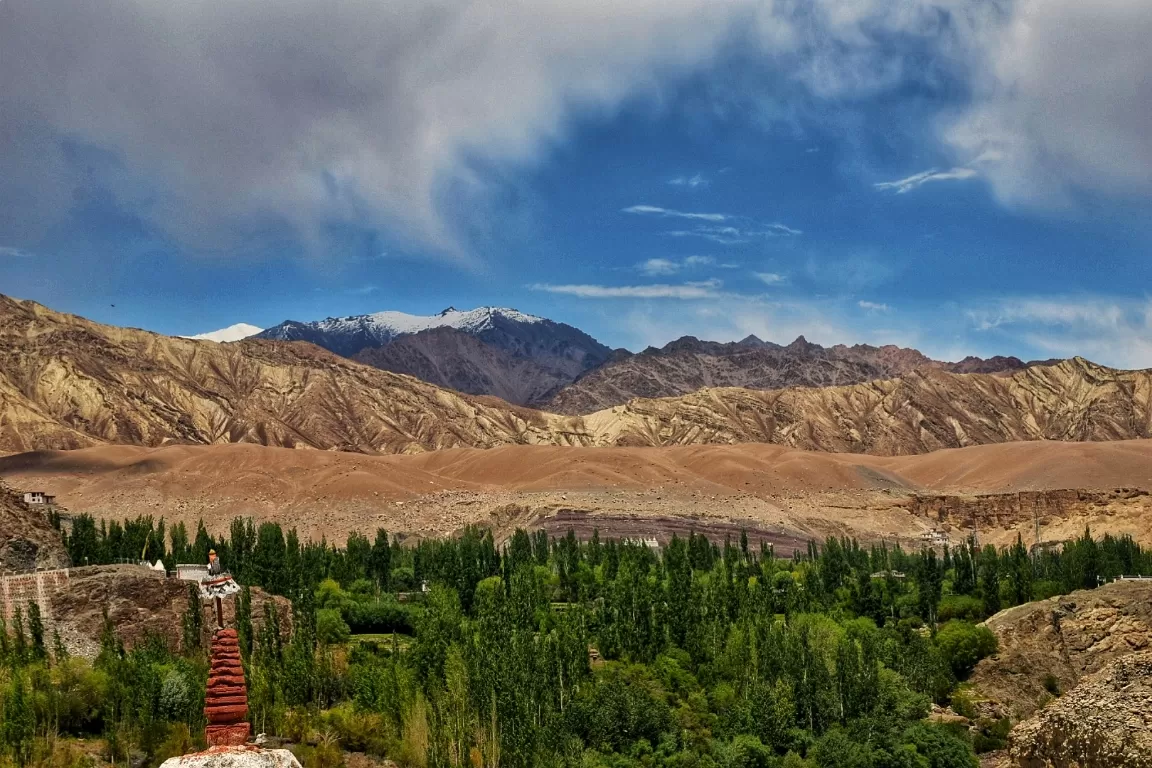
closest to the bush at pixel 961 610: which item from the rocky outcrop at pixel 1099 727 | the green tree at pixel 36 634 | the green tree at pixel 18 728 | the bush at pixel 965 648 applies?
the bush at pixel 965 648

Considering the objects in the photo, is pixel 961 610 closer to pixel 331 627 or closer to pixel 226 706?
pixel 331 627

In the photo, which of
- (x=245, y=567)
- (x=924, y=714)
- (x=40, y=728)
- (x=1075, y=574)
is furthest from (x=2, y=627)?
(x=1075, y=574)

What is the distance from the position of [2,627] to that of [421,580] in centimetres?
4608

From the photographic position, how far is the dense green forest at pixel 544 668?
150 ft

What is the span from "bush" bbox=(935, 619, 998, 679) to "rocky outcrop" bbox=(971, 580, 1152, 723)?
562 millimetres

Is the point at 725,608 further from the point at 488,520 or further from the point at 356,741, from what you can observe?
the point at 488,520

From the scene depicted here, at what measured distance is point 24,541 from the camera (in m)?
56.2

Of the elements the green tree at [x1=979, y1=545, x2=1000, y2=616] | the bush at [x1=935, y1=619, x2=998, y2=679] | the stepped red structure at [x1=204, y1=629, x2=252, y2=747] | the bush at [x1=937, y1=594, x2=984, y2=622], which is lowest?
the bush at [x1=935, y1=619, x2=998, y2=679]

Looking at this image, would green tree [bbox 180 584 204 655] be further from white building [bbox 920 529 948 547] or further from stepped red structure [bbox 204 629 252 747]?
white building [bbox 920 529 948 547]

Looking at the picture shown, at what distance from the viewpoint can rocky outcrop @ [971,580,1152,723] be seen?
2633 inches

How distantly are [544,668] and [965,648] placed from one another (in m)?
30.2

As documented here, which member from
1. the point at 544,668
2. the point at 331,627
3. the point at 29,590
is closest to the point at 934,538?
the point at 331,627

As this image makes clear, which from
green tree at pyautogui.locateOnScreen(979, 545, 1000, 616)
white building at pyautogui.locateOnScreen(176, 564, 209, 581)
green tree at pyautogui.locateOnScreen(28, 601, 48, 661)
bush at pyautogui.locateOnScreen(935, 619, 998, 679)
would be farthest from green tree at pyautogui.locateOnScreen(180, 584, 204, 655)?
green tree at pyautogui.locateOnScreen(979, 545, 1000, 616)

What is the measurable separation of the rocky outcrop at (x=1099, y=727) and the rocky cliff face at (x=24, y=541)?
4533cm
